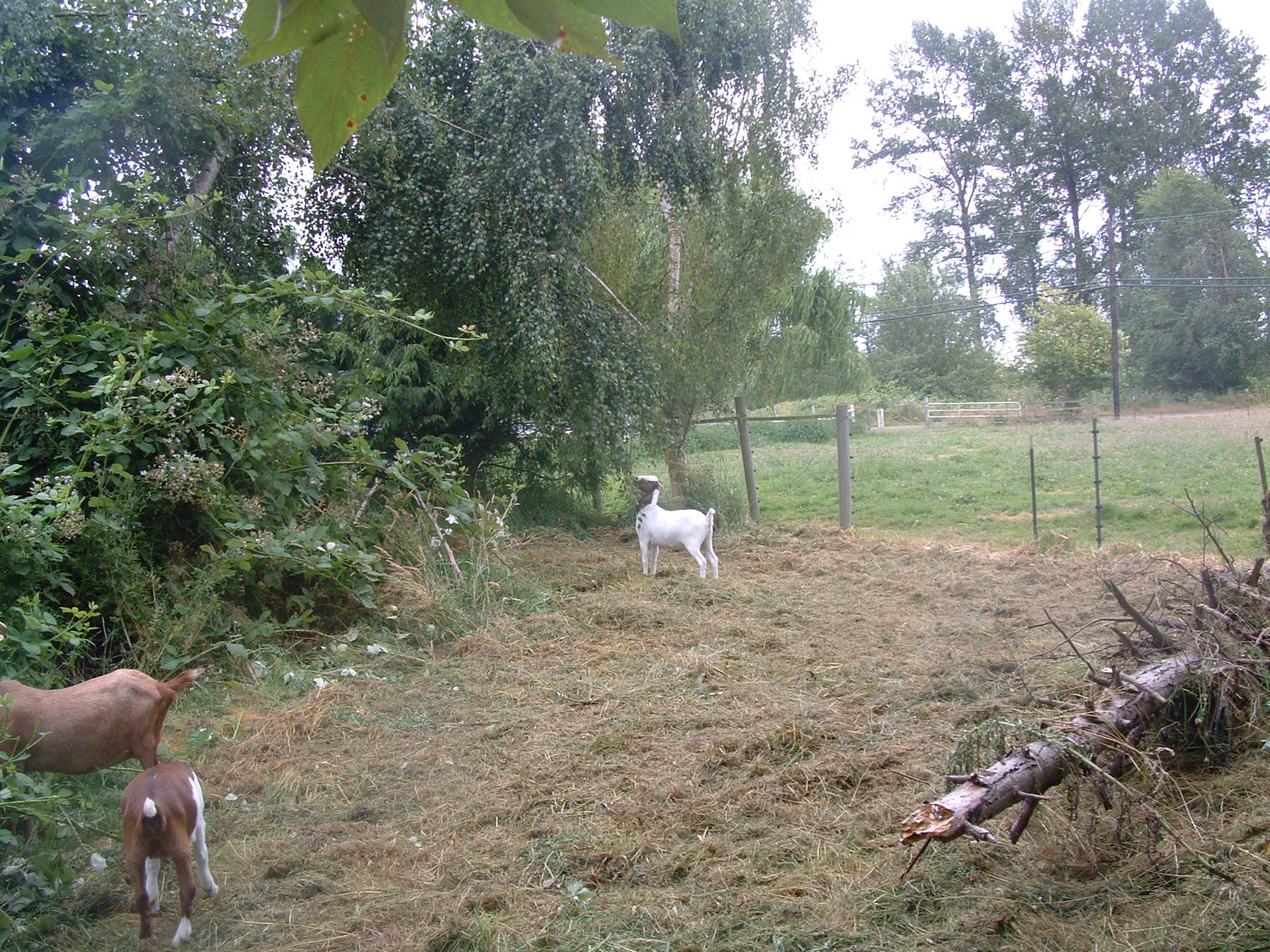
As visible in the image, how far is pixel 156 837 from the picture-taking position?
2.45 metres

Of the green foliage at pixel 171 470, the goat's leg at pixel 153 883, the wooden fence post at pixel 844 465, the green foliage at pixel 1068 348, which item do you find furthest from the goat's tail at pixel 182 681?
the green foliage at pixel 1068 348

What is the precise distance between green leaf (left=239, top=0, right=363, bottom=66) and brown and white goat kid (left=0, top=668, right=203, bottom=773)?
286 cm

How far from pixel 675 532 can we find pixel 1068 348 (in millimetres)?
21410

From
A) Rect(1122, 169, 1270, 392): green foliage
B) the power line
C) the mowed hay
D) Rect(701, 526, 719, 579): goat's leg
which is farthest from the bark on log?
the power line

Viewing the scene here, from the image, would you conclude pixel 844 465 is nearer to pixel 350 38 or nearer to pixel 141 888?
pixel 141 888

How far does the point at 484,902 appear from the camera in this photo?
2.63m

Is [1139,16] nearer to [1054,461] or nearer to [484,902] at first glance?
[1054,461]

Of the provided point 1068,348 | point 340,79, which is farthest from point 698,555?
point 1068,348

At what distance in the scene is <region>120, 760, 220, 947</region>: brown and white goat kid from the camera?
2428 millimetres

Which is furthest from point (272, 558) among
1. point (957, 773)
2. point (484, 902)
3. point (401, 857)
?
point (957, 773)

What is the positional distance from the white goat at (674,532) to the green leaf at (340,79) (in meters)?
6.76

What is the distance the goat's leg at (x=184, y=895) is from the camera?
2454 mm

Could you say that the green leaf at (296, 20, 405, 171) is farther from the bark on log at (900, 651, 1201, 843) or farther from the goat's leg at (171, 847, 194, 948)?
the goat's leg at (171, 847, 194, 948)

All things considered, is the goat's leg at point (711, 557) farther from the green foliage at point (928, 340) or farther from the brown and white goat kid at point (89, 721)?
the green foliage at point (928, 340)
